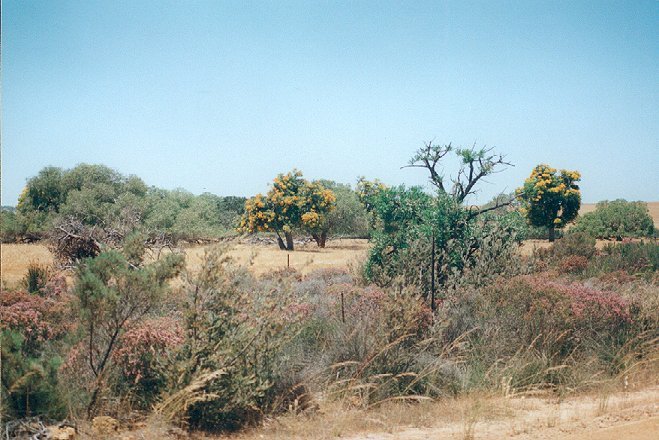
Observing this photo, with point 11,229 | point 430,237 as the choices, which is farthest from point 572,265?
point 11,229

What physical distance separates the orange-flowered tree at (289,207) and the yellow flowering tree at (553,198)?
1843cm

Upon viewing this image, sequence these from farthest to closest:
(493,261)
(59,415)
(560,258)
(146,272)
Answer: (560,258), (493,261), (146,272), (59,415)

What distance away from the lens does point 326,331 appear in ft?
27.2

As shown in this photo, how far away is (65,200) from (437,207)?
35710 mm

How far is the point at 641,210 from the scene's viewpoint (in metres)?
49.1

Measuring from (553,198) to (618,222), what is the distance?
869cm

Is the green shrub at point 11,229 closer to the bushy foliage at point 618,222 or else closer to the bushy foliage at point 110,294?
the bushy foliage at point 110,294

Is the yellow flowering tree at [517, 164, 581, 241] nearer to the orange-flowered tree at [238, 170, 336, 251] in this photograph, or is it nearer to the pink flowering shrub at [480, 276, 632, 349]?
A: the orange-flowered tree at [238, 170, 336, 251]

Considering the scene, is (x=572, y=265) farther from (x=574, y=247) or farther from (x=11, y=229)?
(x=11, y=229)

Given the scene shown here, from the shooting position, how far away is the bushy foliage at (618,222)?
47438 millimetres

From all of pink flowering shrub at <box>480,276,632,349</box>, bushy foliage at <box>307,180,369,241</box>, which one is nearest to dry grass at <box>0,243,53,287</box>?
pink flowering shrub at <box>480,276,632,349</box>

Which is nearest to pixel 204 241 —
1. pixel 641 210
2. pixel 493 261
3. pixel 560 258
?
pixel 560 258

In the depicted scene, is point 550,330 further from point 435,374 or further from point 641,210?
point 641,210

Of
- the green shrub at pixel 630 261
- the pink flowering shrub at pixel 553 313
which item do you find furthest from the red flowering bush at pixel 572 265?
the pink flowering shrub at pixel 553 313
